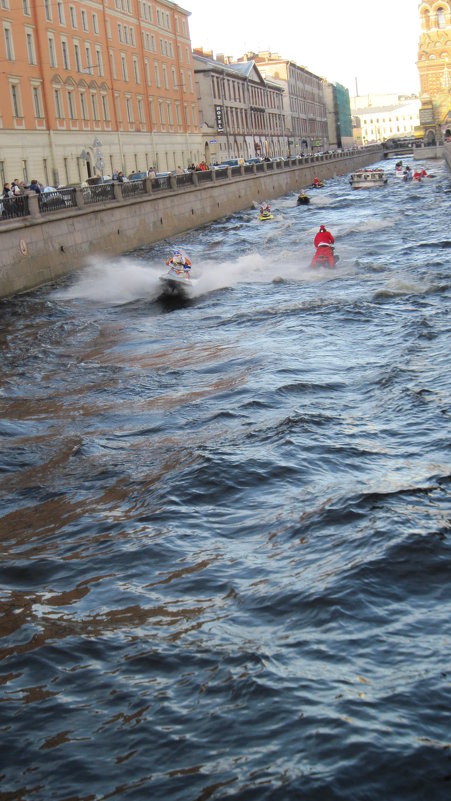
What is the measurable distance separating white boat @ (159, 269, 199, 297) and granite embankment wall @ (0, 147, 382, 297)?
389 cm

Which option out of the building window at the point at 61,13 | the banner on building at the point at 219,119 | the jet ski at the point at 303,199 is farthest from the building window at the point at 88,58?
the banner on building at the point at 219,119

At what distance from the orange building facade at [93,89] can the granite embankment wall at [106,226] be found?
15.7 feet

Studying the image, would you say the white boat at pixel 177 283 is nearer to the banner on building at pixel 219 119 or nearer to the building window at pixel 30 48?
the building window at pixel 30 48

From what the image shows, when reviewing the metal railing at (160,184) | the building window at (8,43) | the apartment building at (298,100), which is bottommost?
the metal railing at (160,184)

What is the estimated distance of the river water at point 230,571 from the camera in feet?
15.8

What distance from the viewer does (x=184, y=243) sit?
123 ft

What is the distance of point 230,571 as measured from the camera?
6.96 meters

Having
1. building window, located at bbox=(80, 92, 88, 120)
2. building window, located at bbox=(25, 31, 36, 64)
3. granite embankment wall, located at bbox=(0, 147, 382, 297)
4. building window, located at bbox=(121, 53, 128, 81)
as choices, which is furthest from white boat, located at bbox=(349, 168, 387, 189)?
building window, located at bbox=(25, 31, 36, 64)

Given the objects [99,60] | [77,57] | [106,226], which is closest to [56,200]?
[106,226]

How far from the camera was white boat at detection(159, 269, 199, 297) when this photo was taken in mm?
22438

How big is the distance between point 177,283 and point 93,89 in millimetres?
32926

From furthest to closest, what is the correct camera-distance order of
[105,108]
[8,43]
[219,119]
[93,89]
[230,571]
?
[219,119], [105,108], [93,89], [8,43], [230,571]

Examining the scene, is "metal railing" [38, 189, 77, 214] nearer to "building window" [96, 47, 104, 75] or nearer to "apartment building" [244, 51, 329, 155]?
"building window" [96, 47, 104, 75]

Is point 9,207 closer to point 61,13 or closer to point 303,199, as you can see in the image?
point 61,13
